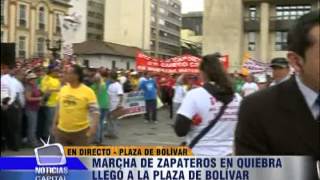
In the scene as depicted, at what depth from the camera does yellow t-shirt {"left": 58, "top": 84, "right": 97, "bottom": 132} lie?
823 centimetres

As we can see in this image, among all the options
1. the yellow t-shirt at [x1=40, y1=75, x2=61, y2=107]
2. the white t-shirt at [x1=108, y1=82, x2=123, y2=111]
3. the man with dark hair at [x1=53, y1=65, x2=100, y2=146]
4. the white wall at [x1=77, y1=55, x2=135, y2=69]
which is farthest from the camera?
the white wall at [x1=77, y1=55, x2=135, y2=69]

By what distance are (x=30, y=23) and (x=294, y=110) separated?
89.2 metres

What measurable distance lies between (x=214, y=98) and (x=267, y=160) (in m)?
2.83

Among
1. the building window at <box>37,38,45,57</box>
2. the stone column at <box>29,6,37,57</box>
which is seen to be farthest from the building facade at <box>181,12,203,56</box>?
the stone column at <box>29,6,37,57</box>

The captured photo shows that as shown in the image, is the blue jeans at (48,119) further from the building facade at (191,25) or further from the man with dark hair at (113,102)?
the building facade at (191,25)

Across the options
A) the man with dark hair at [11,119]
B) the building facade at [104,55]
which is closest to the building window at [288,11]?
the building facade at [104,55]

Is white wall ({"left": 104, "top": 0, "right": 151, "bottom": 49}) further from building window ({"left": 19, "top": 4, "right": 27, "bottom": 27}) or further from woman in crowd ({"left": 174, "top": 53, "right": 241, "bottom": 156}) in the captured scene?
woman in crowd ({"left": 174, "top": 53, "right": 241, "bottom": 156})

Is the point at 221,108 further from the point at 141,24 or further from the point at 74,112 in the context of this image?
the point at 141,24

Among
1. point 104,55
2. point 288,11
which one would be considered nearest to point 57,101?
point 288,11

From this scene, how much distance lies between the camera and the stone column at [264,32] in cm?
8181

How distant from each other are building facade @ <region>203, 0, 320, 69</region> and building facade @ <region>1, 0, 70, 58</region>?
18748 millimetres

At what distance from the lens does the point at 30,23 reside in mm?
89375

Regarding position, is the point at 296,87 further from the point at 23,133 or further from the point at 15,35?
the point at 15,35

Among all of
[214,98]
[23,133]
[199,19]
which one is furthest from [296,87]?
[199,19]
